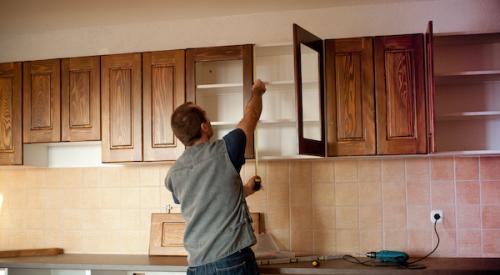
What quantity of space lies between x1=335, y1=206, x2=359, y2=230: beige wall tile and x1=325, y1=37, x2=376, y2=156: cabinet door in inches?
17.3

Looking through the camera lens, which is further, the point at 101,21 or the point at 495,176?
the point at 101,21

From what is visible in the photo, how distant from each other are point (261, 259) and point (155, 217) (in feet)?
3.15

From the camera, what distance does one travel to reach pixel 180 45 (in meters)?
4.05

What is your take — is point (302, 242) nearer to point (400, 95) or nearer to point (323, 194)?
point (323, 194)

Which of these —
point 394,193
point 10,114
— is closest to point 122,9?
point 10,114

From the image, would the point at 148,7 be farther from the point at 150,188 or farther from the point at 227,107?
the point at 150,188

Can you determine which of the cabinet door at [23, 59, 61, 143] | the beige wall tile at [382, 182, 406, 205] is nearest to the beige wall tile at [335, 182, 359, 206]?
the beige wall tile at [382, 182, 406, 205]

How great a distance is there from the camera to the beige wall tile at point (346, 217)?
367cm

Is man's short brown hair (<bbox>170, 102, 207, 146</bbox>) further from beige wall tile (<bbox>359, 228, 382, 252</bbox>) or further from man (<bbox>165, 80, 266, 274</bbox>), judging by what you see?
beige wall tile (<bbox>359, 228, 382, 252</bbox>)

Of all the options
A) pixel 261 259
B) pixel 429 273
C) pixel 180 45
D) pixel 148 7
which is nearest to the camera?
pixel 429 273

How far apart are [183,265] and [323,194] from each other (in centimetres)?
102

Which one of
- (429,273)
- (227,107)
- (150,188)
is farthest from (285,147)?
(429,273)

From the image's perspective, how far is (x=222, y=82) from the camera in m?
3.93

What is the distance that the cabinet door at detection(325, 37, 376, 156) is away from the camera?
3430 millimetres
